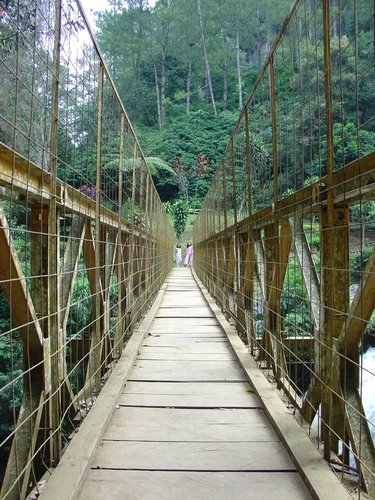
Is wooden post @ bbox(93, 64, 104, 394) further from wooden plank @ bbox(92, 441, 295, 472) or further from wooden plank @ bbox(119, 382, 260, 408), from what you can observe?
wooden plank @ bbox(92, 441, 295, 472)

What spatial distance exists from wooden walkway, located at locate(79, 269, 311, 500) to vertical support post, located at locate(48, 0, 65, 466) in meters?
0.23

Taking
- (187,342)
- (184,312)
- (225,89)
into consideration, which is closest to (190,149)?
(225,89)

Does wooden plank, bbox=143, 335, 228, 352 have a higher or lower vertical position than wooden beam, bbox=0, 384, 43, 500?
lower

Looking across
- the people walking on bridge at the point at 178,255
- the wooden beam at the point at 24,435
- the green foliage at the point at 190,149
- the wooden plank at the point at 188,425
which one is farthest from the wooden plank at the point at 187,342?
the green foliage at the point at 190,149

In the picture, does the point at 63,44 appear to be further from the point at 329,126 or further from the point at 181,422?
the point at 181,422

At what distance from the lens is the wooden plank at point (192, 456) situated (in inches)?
77.9

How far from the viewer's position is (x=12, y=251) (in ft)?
5.37

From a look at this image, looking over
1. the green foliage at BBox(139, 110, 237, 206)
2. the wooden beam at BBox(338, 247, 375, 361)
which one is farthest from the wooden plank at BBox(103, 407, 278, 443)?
the green foliage at BBox(139, 110, 237, 206)

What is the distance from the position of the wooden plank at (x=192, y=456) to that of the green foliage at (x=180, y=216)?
2384 cm

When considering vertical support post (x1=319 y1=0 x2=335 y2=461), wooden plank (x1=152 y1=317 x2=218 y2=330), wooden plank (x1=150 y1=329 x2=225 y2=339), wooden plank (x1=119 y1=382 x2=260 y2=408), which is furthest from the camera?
wooden plank (x1=152 y1=317 x2=218 y2=330)

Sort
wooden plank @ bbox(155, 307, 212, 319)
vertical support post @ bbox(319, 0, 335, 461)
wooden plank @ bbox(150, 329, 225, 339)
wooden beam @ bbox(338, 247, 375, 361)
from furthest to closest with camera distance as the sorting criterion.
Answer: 1. wooden plank @ bbox(155, 307, 212, 319)
2. wooden plank @ bbox(150, 329, 225, 339)
3. vertical support post @ bbox(319, 0, 335, 461)
4. wooden beam @ bbox(338, 247, 375, 361)

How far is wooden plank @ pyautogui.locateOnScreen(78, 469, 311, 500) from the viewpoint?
1.75 m

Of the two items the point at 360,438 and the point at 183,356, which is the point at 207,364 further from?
the point at 360,438

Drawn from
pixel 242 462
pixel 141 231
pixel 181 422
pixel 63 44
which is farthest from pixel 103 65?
pixel 141 231
